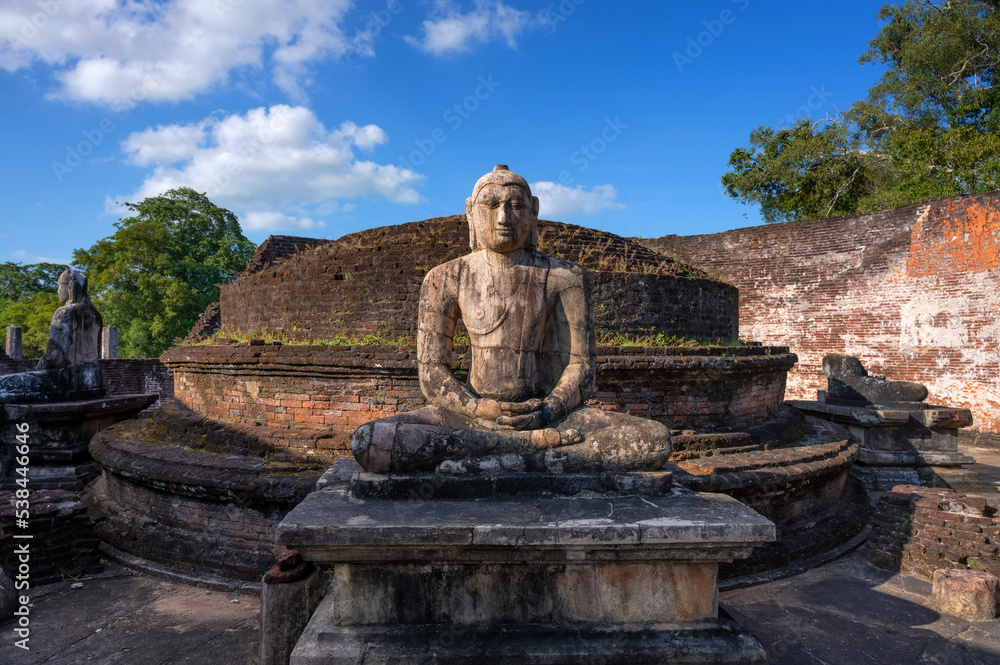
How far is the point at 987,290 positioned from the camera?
1061 centimetres

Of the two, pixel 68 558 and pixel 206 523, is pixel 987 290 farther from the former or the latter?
pixel 68 558

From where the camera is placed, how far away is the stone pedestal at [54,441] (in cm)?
665

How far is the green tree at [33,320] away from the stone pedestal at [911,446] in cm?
2911

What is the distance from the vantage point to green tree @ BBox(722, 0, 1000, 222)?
15156 mm

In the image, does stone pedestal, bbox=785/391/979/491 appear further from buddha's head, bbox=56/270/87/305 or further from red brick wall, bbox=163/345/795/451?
buddha's head, bbox=56/270/87/305

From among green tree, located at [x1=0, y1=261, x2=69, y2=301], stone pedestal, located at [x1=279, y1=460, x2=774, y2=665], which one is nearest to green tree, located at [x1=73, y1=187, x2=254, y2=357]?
green tree, located at [x1=0, y1=261, x2=69, y2=301]

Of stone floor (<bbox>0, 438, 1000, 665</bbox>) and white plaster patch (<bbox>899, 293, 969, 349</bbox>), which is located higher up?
white plaster patch (<bbox>899, 293, 969, 349</bbox>)

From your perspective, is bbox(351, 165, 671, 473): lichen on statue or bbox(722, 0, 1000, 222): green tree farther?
bbox(722, 0, 1000, 222): green tree

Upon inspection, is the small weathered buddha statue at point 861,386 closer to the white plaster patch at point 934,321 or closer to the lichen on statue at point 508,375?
the white plaster patch at point 934,321

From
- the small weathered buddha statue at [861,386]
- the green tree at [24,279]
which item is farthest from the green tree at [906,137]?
the green tree at [24,279]

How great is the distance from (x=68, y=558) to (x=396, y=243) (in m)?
4.53

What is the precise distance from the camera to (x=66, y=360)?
717cm

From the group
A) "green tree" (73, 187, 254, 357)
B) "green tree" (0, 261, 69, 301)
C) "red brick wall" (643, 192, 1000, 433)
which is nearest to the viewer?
"red brick wall" (643, 192, 1000, 433)

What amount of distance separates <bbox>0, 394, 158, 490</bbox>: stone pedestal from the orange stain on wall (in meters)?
15.1
